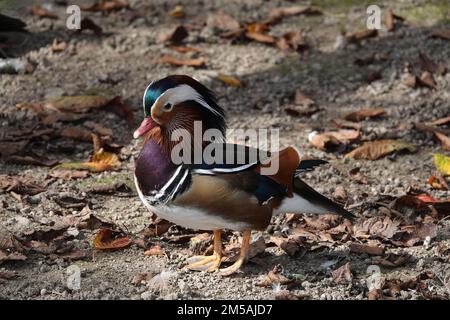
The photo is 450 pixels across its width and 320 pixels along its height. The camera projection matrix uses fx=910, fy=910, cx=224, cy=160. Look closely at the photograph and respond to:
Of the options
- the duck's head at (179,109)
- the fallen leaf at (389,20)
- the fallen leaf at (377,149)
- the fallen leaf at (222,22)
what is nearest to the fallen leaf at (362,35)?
the fallen leaf at (389,20)

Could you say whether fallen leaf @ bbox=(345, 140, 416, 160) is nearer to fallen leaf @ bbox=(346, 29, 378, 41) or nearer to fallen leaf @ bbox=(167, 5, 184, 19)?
fallen leaf @ bbox=(346, 29, 378, 41)

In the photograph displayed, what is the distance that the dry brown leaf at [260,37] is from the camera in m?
7.21

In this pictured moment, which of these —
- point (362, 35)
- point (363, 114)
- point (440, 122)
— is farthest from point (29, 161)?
point (362, 35)

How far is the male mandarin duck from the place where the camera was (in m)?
4.14

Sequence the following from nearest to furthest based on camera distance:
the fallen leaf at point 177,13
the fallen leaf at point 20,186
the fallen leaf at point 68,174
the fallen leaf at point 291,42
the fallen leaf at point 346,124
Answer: the fallen leaf at point 20,186, the fallen leaf at point 68,174, the fallen leaf at point 346,124, the fallen leaf at point 291,42, the fallen leaf at point 177,13

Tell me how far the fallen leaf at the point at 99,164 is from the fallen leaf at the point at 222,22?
2.20m

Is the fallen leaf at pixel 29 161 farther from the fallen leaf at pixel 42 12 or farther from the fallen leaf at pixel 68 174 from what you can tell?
the fallen leaf at pixel 42 12

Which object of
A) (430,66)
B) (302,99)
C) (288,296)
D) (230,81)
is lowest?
(288,296)

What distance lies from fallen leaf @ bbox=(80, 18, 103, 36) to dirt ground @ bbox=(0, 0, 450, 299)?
9 cm

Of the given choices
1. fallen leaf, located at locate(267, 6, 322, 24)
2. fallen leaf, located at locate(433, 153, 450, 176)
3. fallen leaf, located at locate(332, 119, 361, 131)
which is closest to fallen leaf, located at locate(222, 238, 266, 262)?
fallen leaf, located at locate(433, 153, 450, 176)

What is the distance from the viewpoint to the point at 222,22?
7496 millimetres

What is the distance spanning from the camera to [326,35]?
7.40m

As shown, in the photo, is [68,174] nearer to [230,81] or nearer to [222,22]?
[230,81]

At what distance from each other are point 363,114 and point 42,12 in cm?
299
